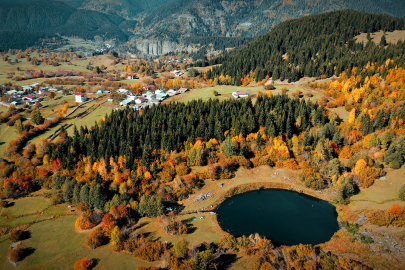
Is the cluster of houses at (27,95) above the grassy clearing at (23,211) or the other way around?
above

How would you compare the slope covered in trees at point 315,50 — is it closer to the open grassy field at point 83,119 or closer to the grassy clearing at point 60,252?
the open grassy field at point 83,119

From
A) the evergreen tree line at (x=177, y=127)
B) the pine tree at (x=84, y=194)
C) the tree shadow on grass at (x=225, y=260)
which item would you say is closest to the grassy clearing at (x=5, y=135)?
the evergreen tree line at (x=177, y=127)

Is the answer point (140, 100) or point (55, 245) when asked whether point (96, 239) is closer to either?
point (55, 245)

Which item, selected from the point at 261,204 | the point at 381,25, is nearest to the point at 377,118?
the point at 261,204

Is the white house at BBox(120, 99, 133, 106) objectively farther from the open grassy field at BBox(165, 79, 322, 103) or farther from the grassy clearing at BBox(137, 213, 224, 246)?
the grassy clearing at BBox(137, 213, 224, 246)

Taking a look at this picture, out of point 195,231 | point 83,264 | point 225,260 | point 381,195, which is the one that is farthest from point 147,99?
point 381,195
